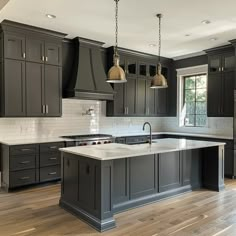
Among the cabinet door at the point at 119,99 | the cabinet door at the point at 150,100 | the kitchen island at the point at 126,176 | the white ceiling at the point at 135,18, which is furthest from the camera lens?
the cabinet door at the point at 150,100

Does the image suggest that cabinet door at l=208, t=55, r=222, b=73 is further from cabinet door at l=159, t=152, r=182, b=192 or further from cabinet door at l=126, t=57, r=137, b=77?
cabinet door at l=159, t=152, r=182, b=192

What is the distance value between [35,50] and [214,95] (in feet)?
13.8

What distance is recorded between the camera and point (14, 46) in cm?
472

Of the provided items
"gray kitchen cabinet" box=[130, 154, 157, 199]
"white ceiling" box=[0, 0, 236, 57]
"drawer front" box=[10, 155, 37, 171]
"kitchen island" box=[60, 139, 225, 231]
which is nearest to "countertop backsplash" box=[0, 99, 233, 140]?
"drawer front" box=[10, 155, 37, 171]

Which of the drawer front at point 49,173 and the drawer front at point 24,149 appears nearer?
the drawer front at point 24,149

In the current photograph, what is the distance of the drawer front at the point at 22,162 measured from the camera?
455cm

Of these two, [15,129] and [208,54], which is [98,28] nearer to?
[15,129]

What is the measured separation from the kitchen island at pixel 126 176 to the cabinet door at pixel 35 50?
87.4 inches

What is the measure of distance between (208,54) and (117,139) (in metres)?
3.10

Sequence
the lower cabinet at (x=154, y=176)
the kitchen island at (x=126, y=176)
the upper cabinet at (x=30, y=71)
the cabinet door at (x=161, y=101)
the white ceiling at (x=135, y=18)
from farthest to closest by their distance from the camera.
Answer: the cabinet door at (x=161, y=101)
the upper cabinet at (x=30, y=71)
the white ceiling at (x=135, y=18)
the lower cabinet at (x=154, y=176)
the kitchen island at (x=126, y=176)

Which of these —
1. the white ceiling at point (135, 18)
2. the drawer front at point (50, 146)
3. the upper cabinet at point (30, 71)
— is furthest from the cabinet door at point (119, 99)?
the drawer front at point (50, 146)

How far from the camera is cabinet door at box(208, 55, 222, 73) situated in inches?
242

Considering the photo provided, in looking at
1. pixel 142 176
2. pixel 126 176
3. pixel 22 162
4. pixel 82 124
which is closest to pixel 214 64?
pixel 82 124

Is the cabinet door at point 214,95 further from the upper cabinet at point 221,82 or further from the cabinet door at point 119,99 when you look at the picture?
A: the cabinet door at point 119,99
